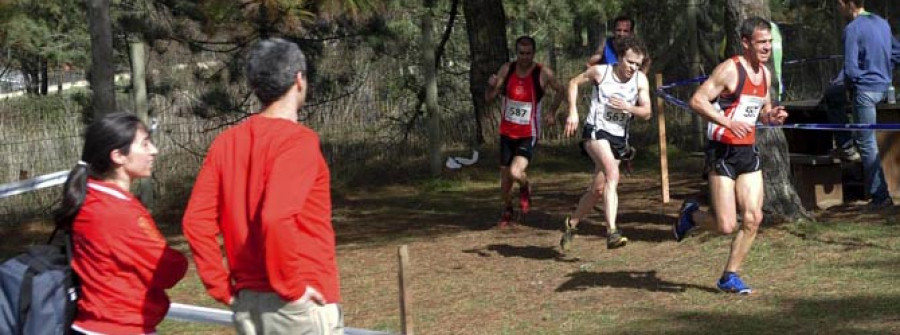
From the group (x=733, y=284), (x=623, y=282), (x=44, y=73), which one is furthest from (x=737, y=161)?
(x=44, y=73)

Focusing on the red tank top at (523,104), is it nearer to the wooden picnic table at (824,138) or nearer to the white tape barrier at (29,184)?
the wooden picnic table at (824,138)

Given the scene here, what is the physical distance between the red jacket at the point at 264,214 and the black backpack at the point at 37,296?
69 centimetres

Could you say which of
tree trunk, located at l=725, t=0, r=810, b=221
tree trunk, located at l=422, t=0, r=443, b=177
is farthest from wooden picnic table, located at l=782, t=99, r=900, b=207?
tree trunk, located at l=422, t=0, r=443, b=177

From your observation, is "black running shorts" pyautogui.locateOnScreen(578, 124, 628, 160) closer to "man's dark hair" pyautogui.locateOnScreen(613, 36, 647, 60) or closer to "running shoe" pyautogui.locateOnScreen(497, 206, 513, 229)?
A: "man's dark hair" pyautogui.locateOnScreen(613, 36, 647, 60)

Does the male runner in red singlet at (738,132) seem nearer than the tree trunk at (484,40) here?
Yes

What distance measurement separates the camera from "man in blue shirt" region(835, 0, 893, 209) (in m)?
12.1

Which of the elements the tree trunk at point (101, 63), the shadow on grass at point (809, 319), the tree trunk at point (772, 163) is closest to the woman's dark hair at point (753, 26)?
the shadow on grass at point (809, 319)

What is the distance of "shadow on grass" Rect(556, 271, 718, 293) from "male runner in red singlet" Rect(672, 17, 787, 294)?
0.51 meters

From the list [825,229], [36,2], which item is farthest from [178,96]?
[825,229]

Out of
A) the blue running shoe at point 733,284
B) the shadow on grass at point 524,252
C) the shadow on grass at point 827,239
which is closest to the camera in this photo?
the blue running shoe at point 733,284

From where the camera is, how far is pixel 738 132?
866 centimetres

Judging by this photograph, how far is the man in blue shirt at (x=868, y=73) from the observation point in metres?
12.1

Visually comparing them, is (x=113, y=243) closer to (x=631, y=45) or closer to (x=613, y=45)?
(x=631, y=45)

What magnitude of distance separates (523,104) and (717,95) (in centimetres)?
362
